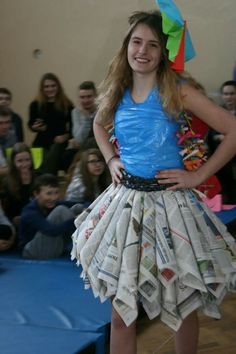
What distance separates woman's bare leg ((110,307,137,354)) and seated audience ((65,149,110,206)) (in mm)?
1757

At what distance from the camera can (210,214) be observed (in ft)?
6.53

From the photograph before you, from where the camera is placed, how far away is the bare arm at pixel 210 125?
1916 mm

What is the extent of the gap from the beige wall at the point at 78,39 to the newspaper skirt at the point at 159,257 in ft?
13.1

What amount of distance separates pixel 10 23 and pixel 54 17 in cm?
51

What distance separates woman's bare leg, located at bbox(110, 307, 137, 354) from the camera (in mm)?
1926

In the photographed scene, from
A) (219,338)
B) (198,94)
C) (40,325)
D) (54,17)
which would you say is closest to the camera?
(198,94)

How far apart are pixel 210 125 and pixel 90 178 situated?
1.83 meters

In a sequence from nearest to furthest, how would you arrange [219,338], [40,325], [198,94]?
[198,94] → [40,325] → [219,338]

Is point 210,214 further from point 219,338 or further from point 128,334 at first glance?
point 219,338

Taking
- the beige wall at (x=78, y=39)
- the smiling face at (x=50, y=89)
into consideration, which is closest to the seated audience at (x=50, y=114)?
the smiling face at (x=50, y=89)

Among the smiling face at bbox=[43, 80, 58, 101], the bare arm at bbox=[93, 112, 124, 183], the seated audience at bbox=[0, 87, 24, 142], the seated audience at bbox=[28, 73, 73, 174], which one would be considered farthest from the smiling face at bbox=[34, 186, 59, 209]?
the smiling face at bbox=[43, 80, 58, 101]

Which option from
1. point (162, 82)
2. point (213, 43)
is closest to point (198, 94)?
point (162, 82)

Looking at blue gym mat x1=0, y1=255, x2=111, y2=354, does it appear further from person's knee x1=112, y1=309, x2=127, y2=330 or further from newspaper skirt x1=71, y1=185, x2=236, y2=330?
newspaper skirt x1=71, y1=185, x2=236, y2=330

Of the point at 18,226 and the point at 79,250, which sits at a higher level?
the point at 79,250
